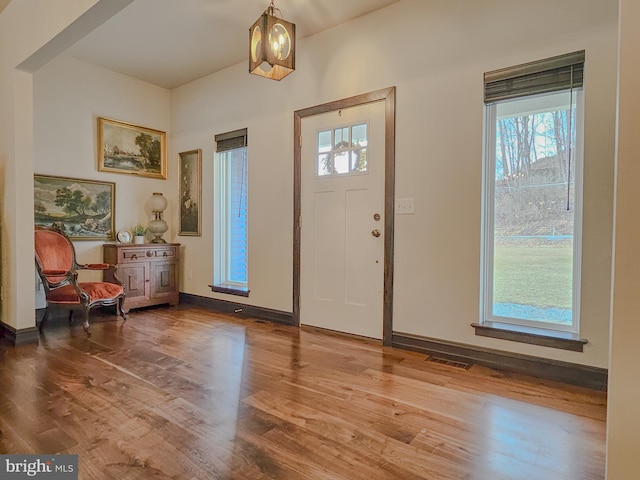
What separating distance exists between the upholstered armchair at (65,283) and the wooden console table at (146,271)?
0.52 ft

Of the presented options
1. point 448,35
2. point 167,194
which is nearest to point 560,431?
point 448,35

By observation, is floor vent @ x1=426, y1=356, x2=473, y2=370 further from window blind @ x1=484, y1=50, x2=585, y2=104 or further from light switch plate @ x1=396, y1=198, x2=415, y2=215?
window blind @ x1=484, y1=50, x2=585, y2=104

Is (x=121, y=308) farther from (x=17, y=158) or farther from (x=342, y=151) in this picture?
(x=342, y=151)

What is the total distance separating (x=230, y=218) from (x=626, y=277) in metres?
4.00

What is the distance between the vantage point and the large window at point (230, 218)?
434 cm

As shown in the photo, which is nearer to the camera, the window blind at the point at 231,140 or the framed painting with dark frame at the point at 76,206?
the framed painting with dark frame at the point at 76,206

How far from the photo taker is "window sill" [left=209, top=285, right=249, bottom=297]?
4133 millimetres

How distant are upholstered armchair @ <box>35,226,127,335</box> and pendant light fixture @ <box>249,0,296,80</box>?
2604mm

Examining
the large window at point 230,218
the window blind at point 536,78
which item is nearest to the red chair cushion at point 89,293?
the large window at point 230,218

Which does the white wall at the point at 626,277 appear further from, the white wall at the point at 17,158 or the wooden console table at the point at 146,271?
the wooden console table at the point at 146,271

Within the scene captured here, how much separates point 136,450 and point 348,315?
209 cm

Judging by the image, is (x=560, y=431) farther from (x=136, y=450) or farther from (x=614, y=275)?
(x=136, y=450)

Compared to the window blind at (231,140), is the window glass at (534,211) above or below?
below

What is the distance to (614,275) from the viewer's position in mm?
996
